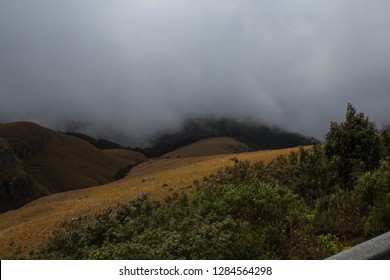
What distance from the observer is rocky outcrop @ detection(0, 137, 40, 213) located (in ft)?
435

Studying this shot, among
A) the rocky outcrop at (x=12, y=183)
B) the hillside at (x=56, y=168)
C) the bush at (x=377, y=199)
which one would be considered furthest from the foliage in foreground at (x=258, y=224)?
the hillside at (x=56, y=168)

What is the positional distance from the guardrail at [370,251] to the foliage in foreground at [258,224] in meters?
2.49

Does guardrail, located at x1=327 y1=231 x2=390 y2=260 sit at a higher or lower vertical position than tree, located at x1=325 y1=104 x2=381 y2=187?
lower

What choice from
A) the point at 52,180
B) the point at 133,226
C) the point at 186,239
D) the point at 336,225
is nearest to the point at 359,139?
the point at 336,225

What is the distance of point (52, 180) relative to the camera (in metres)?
172

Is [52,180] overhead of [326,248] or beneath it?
overhead

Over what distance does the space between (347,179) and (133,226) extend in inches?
282

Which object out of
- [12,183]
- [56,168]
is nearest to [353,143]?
[12,183]

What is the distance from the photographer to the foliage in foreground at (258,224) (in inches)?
271

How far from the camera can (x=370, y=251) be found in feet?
13.0

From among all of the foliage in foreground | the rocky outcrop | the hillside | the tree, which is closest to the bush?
the foliage in foreground

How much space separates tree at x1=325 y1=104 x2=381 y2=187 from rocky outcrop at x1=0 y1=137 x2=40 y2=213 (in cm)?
12906

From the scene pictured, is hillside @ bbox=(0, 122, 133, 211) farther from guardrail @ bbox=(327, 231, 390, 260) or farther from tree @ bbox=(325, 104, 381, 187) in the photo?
guardrail @ bbox=(327, 231, 390, 260)
